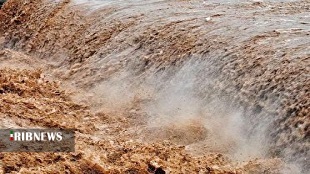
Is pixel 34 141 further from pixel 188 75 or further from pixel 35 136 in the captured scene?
pixel 188 75

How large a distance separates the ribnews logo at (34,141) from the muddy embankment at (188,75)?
0.83ft

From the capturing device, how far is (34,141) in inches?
249

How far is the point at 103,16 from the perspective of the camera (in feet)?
38.1

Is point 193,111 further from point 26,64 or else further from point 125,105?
point 26,64

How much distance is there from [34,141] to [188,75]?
2.78 m

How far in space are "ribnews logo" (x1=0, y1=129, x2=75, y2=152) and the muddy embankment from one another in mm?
254

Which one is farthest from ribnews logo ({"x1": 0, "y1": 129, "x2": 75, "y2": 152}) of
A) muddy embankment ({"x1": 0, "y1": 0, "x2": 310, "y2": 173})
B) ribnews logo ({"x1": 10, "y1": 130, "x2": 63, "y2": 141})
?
muddy embankment ({"x1": 0, "y1": 0, "x2": 310, "y2": 173})

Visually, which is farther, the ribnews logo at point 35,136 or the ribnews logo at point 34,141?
the ribnews logo at point 35,136

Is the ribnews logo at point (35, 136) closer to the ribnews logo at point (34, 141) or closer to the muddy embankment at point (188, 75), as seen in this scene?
the ribnews logo at point (34, 141)

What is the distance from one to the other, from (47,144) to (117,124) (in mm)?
1751

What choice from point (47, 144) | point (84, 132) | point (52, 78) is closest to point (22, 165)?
point (47, 144)

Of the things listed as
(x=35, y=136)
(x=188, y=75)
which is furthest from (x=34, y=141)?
(x=188, y=75)

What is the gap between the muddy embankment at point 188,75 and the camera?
6.33 m

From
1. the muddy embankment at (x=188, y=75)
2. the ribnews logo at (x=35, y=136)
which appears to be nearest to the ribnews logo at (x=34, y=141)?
the ribnews logo at (x=35, y=136)
